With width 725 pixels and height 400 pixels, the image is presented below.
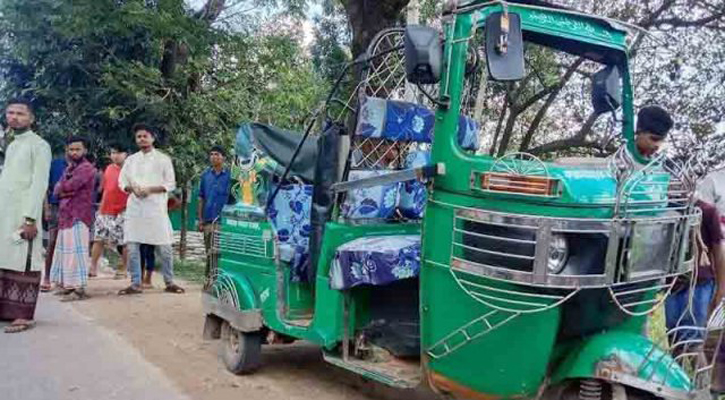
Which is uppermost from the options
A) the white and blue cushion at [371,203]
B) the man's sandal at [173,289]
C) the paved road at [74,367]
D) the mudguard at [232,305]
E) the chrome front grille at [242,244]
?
the white and blue cushion at [371,203]

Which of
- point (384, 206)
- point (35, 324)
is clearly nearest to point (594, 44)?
point (384, 206)

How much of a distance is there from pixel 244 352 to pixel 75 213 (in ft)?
11.9

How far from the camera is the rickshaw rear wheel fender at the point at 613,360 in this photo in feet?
10.7

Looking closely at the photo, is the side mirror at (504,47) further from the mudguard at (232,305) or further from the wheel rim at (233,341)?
the wheel rim at (233,341)

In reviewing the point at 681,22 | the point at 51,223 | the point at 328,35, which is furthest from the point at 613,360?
the point at 328,35

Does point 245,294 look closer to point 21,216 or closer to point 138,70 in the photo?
point 21,216

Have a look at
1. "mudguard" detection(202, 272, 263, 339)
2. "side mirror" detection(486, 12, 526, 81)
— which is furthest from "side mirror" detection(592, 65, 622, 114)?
"mudguard" detection(202, 272, 263, 339)

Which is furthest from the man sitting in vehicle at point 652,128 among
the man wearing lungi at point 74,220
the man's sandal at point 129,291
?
the man's sandal at point 129,291

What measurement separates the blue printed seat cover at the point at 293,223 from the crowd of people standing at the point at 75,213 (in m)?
1.91

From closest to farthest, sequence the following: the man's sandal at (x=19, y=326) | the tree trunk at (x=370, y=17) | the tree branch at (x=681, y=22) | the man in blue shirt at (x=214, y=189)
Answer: the man's sandal at (x=19, y=326)
the tree trunk at (x=370, y=17)
the man in blue shirt at (x=214, y=189)
the tree branch at (x=681, y=22)

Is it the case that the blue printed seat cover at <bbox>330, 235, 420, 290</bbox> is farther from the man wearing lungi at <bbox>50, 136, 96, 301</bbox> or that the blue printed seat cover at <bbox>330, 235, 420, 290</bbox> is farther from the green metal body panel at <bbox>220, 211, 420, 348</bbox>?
the man wearing lungi at <bbox>50, 136, 96, 301</bbox>

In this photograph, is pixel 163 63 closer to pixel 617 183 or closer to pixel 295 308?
pixel 295 308

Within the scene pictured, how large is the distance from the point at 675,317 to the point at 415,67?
2413mm

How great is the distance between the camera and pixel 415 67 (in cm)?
361
